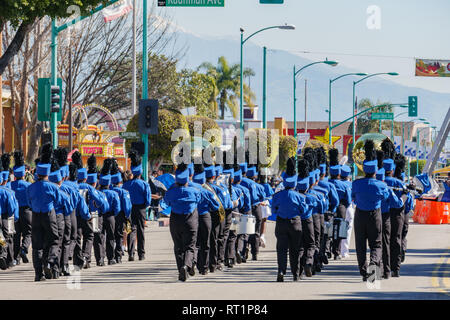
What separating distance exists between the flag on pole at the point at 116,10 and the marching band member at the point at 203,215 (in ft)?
62.9

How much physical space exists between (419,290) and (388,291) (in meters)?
0.54

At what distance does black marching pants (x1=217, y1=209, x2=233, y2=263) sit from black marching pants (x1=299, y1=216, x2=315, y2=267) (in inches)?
74.3

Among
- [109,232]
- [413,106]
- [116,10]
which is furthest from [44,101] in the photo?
[413,106]

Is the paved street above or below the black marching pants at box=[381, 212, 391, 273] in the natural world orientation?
below

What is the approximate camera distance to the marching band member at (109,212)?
62.0 ft

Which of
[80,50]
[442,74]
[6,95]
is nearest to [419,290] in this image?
[6,95]

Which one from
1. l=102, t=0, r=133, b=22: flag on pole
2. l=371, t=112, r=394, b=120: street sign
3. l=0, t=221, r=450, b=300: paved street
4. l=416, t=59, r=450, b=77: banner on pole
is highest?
l=416, t=59, r=450, b=77: banner on pole

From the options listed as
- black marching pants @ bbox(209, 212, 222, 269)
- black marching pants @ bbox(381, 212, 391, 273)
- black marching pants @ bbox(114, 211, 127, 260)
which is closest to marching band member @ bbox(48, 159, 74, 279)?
black marching pants @ bbox(209, 212, 222, 269)

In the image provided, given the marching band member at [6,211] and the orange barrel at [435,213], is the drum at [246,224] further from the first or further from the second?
the orange barrel at [435,213]

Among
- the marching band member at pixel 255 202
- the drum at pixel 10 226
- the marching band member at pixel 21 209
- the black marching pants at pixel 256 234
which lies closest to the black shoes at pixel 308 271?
the marching band member at pixel 255 202

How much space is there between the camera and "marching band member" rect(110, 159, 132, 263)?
19.2 metres

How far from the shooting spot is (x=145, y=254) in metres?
21.4

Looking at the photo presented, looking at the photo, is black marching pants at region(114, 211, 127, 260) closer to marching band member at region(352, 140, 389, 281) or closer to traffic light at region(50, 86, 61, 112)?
marching band member at region(352, 140, 389, 281)

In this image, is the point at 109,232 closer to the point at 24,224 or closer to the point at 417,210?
the point at 24,224
